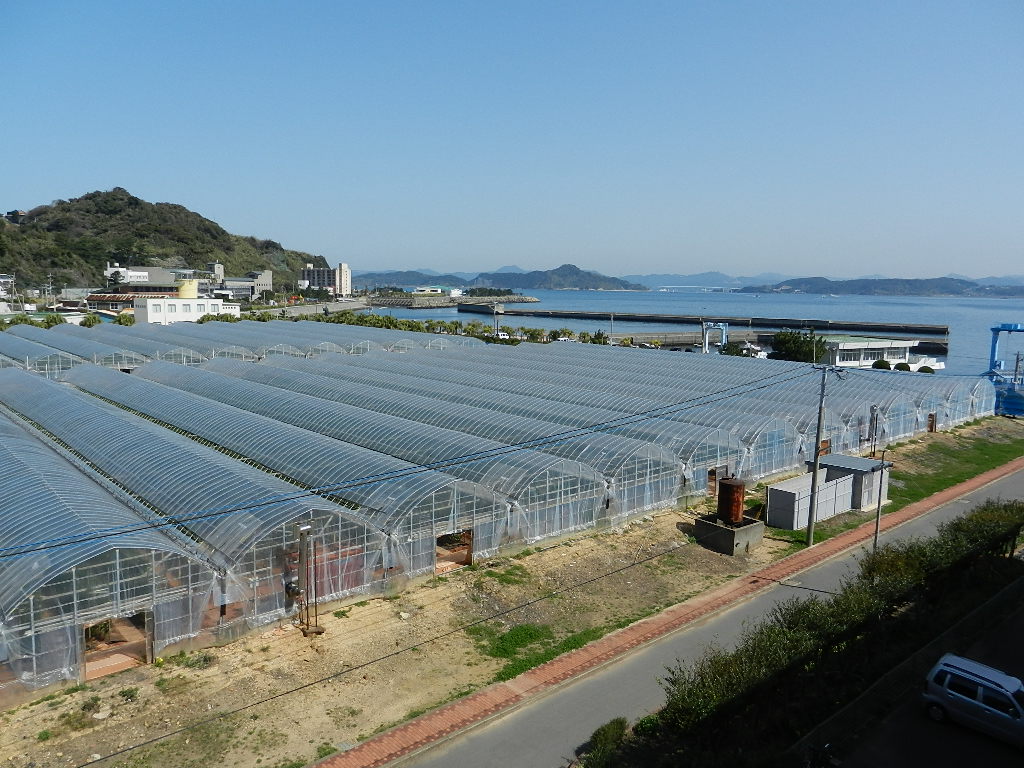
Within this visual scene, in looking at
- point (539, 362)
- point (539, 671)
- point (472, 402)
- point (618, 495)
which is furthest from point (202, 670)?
point (539, 362)

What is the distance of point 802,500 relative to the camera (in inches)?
905

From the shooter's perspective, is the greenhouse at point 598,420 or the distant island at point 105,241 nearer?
the greenhouse at point 598,420

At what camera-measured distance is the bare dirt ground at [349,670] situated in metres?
11.7

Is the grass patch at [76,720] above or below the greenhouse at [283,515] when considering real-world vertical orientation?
below

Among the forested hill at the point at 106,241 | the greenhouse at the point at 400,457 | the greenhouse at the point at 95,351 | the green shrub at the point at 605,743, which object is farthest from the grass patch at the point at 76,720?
the forested hill at the point at 106,241

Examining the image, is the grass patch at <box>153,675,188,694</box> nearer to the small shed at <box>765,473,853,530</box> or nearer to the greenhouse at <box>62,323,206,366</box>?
the small shed at <box>765,473,853,530</box>

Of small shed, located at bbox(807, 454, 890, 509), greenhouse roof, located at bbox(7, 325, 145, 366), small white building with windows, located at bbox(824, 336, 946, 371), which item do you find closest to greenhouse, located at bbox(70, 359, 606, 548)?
small shed, located at bbox(807, 454, 890, 509)

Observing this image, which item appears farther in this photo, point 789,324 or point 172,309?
point 789,324

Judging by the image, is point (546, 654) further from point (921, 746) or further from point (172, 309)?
point (172, 309)

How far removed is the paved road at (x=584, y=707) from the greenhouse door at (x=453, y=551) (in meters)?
5.81

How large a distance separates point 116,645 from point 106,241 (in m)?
166

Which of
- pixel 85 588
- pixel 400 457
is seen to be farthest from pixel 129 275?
pixel 85 588

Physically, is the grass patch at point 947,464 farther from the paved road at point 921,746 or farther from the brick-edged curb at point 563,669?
the paved road at point 921,746

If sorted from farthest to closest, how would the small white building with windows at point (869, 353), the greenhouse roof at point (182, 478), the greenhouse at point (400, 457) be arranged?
the small white building with windows at point (869, 353), the greenhouse at point (400, 457), the greenhouse roof at point (182, 478)
